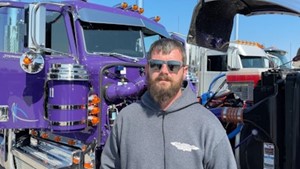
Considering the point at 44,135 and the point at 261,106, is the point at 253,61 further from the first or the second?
the point at 261,106

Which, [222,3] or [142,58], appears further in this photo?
[142,58]

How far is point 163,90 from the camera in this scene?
206cm

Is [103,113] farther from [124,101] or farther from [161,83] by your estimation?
[161,83]

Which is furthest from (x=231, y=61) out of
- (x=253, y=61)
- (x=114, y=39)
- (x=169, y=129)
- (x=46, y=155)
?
(x=169, y=129)

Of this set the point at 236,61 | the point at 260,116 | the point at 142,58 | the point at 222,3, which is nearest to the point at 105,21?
the point at 142,58

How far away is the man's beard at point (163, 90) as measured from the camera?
2.06 m

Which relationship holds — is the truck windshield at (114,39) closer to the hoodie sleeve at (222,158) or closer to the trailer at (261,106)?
the trailer at (261,106)

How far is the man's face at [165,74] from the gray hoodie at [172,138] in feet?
0.22

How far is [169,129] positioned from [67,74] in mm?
1729

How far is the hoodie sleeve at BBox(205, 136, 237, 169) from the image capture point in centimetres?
192

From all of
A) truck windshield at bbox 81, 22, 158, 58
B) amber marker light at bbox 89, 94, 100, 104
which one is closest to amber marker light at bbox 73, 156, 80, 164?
amber marker light at bbox 89, 94, 100, 104

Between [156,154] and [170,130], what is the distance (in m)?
0.15

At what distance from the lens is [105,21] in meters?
4.39

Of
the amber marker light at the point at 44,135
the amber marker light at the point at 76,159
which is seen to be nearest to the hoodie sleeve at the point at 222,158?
the amber marker light at the point at 76,159
